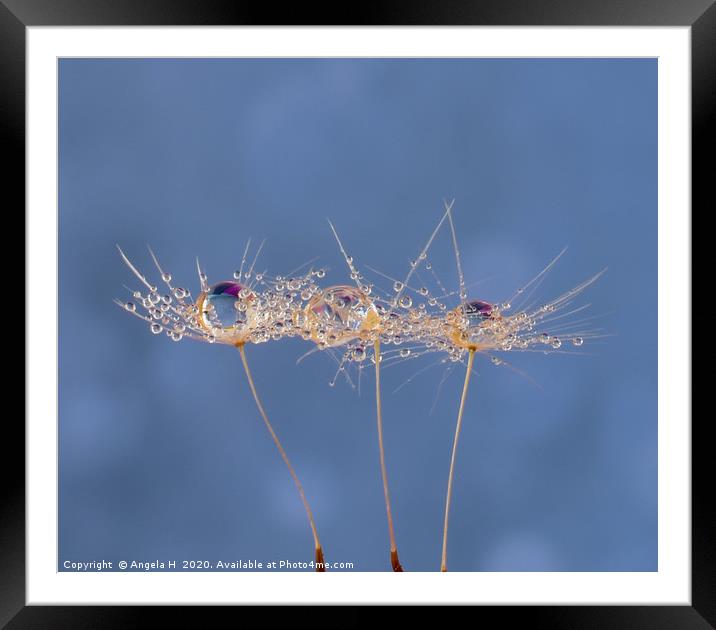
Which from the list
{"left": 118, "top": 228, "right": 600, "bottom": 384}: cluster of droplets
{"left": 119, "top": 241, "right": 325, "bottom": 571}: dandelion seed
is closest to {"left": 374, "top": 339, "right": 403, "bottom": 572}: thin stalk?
{"left": 118, "top": 228, "right": 600, "bottom": 384}: cluster of droplets

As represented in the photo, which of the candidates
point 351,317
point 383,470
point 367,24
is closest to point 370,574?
point 383,470

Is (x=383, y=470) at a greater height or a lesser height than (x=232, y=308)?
lesser

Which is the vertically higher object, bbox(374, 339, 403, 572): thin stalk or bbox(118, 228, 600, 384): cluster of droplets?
bbox(118, 228, 600, 384): cluster of droplets

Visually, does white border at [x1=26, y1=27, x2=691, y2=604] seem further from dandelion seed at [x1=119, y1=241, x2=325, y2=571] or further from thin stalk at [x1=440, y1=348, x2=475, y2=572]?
dandelion seed at [x1=119, y1=241, x2=325, y2=571]

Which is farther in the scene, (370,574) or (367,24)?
(370,574)

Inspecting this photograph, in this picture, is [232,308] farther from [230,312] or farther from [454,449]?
[454,449]

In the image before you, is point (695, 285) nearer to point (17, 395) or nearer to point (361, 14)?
point (361, 14)
